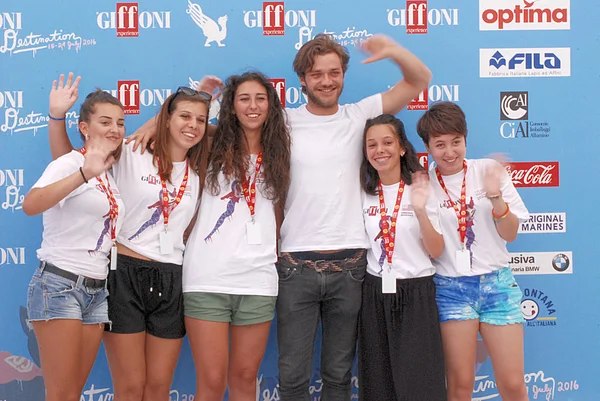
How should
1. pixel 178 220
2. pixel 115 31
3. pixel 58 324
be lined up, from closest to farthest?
pixel 58 324 < pixel 178 220 < pixel 115 31

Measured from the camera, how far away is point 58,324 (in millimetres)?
2486

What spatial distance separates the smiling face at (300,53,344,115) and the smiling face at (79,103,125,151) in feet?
3.17

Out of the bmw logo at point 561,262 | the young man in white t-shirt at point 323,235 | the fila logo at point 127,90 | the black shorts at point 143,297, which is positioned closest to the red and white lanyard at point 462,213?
the young man in white t-shirt at point 323,235

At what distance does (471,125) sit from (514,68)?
0.43 metres

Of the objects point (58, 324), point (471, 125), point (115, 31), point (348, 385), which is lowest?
point (348, 385)

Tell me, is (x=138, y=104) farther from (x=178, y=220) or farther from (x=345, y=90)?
(x=345, y=90)

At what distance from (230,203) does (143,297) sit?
1.98 feet

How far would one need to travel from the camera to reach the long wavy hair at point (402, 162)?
291 cm

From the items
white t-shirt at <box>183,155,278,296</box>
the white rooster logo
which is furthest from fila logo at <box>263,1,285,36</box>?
white t-shirt at <box>183,155,278,296</box>

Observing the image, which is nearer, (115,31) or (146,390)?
(146,390)

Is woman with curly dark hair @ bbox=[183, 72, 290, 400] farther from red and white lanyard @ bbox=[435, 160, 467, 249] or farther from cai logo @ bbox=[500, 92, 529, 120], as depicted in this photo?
cai logo @ bbox=[500, 92, 529, 120]

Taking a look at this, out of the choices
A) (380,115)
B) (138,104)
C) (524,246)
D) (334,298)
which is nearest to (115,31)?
(138,104)

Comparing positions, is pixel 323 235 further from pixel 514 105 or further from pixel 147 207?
pixel 514 105

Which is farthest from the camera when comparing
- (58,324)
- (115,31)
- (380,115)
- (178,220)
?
(115,31)
